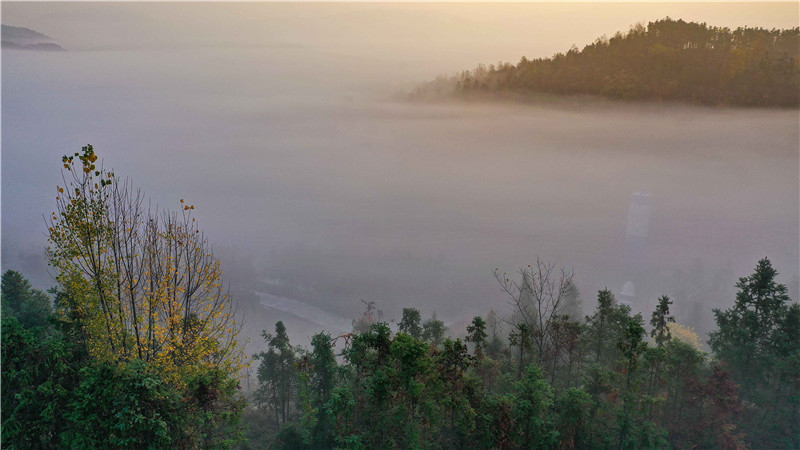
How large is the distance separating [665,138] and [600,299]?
75826 millimetres

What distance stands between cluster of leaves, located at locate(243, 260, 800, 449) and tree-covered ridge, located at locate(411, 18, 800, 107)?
1564 inches

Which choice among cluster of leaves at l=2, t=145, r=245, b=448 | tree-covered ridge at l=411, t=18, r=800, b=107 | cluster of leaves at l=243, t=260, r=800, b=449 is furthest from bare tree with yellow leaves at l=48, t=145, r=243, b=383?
tree-covered ridge at l=411, t=18, r=800, b=107

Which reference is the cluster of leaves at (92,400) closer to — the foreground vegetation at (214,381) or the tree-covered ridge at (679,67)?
the foreground vegetation at (214,381)

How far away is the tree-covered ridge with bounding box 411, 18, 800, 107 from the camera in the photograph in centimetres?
4481

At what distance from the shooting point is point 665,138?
79438 mm

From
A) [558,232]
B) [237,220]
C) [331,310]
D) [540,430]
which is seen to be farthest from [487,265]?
[540,430]

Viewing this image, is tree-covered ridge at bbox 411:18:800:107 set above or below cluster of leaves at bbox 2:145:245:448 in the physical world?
above

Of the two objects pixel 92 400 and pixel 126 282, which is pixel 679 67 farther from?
pixel 92 400

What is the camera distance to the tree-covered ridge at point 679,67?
44.8 meters

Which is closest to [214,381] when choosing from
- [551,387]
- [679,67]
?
[551,387]

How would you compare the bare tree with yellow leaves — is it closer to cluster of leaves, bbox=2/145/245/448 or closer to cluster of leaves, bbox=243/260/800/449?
cluster of leaves, bbox=2/145/245/448

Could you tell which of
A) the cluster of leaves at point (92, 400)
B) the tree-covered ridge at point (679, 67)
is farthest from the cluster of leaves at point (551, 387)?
the tree-covered ridge at point (679, 67)

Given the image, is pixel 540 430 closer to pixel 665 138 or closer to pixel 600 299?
pixel 600 299

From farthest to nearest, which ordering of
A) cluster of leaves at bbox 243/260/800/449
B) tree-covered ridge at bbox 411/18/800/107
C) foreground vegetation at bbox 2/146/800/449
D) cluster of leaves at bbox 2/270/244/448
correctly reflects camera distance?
tree-covered ridge at bbox 411/18/800/107
cluster of leaves at bbox 243/260/800/449
foreground vegetation at bbox 2/146/800/449
cluster of leaves at bbox 2/270/244/448
